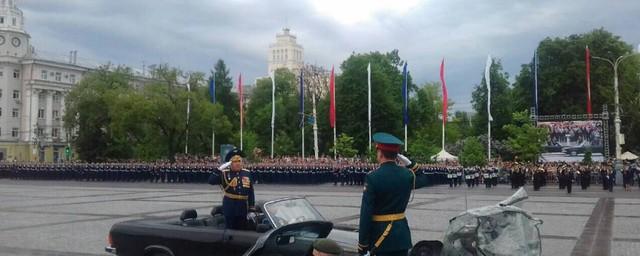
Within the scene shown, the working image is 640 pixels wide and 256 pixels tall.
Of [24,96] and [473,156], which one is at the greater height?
[24,96]

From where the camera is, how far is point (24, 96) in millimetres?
83062

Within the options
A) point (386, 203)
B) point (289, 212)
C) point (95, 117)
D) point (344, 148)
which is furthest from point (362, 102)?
point (386, 203)

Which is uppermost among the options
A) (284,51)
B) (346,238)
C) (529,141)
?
(284,51)

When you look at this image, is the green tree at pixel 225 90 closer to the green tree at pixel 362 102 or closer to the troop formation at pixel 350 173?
the green tree at pixel 362 102

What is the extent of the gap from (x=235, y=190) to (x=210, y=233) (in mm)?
1283

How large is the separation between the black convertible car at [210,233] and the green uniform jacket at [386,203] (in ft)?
4.92

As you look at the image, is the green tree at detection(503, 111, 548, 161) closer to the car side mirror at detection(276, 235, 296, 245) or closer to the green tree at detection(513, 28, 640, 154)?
the green tree at detection(513, 28, 640, 154)

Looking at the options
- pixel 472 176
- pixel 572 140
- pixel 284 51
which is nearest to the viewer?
pixel 472 176

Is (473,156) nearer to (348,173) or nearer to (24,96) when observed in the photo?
(348,173)

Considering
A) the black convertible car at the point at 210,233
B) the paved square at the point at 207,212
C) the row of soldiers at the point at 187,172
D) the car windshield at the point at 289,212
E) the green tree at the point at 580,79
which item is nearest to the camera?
the black convertible car at the point at 210,233

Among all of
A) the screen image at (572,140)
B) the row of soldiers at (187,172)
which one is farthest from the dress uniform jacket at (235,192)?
the screen image at (572,140)

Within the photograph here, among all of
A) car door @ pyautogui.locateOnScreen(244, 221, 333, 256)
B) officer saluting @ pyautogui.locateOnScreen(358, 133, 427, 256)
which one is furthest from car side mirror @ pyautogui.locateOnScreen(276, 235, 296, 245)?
officer saluting @ pyautogui.locateOnScreen(358, 133, 427, 256)

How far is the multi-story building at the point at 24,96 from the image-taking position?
8112 centimetres

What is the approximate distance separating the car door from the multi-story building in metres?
81.0
